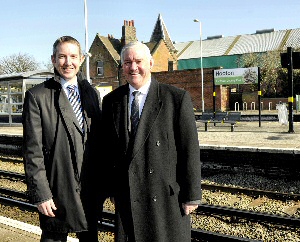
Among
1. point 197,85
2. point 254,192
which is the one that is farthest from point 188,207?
point 197,85

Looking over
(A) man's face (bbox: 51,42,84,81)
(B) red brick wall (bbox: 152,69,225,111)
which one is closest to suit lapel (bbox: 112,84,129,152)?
(A) man's face (bbox: 51,42,84,81)

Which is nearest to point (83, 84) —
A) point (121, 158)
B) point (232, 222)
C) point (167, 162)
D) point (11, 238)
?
point (121, 158)

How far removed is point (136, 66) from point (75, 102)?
1.97ft

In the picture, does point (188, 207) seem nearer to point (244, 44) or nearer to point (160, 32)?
point (160, 32)

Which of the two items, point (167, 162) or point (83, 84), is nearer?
point (167, 162)

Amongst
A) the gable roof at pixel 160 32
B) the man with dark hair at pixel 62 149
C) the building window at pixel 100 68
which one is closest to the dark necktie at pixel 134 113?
the man with dark hair at pixel 62 149

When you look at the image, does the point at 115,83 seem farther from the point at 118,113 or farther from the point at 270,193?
the point at 118,113

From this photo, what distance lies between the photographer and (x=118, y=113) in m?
2.83

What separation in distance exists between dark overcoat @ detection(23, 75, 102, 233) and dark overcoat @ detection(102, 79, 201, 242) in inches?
11.7

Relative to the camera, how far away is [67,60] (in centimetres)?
285

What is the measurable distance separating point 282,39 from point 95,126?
179ft

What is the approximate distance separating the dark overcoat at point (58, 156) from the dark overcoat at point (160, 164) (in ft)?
Answer: 0.98

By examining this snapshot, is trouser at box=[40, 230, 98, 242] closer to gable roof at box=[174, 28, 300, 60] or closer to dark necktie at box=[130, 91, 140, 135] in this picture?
dark necktie at box=[130, 91, 140, 135]

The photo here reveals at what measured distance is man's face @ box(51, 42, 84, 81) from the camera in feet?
9.32
